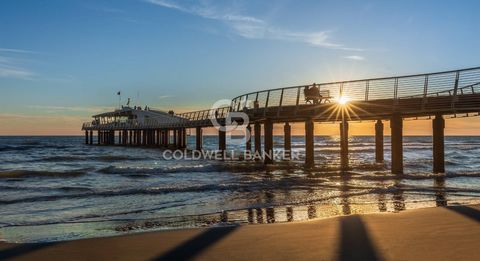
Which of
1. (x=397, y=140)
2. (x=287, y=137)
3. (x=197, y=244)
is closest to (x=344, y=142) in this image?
A: (x=397, y=140)

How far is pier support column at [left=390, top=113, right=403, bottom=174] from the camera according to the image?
64.4 ft

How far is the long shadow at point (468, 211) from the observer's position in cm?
858

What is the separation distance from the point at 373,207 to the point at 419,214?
76.4 inches

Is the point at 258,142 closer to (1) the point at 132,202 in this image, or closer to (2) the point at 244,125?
(2) the point at 244,125

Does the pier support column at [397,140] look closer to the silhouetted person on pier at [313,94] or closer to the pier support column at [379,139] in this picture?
the silhouetted person on pier at [313,94]

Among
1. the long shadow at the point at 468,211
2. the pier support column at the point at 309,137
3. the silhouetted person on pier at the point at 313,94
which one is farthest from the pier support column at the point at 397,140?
the long shadow at the point at 468,211

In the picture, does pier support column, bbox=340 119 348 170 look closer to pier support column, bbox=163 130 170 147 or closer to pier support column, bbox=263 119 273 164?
pier support column, bbox=263 119 273 164

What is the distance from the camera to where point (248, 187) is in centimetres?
1669

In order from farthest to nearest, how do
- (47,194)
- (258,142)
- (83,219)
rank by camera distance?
(258,142)
(47,194)
(83,219)

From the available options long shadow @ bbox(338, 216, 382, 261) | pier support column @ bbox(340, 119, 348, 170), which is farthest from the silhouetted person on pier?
long shadow @ bbox(338, 216, 382, 261)

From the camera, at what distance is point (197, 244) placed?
7.07m

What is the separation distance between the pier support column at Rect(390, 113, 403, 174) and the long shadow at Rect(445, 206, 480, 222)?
10107 millimetres

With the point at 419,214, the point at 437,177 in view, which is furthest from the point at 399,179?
the point at 419,214

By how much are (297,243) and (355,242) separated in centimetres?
79
